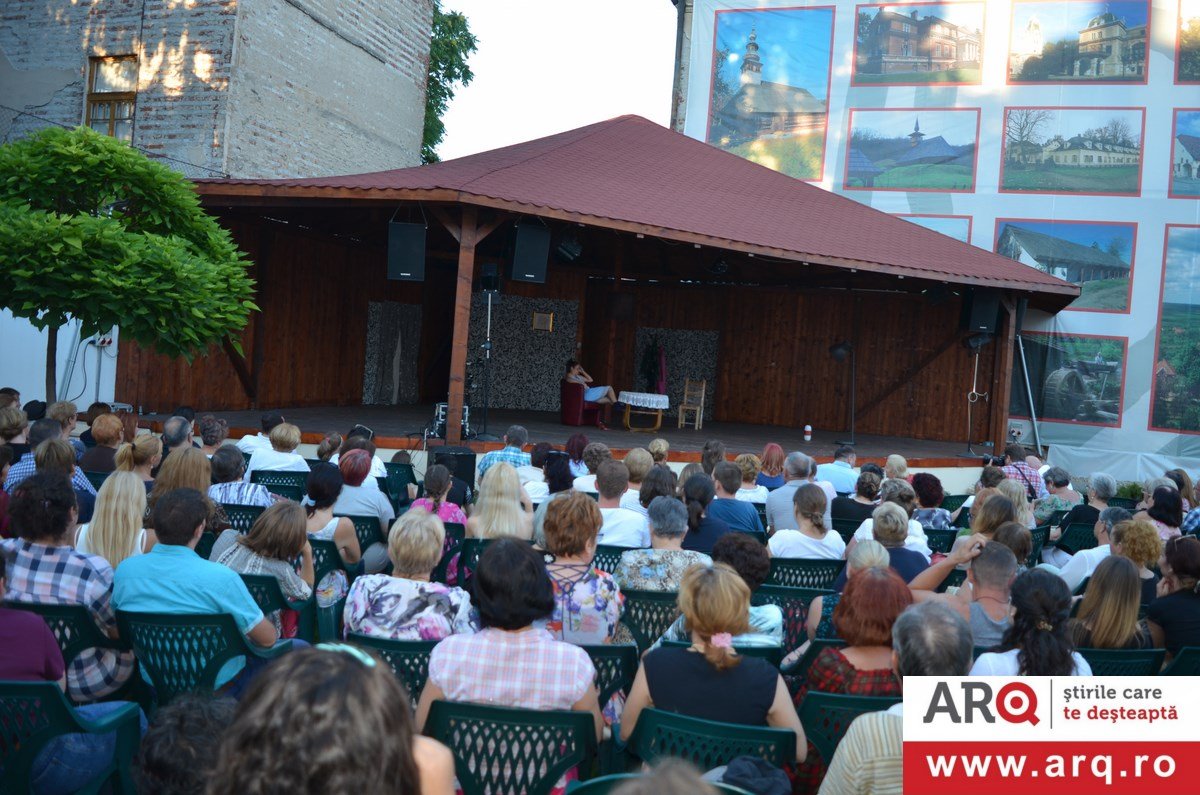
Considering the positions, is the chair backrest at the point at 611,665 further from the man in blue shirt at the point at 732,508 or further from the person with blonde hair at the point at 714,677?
the man in blue shirt at the point at 732,508

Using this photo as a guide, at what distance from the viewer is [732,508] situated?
5773 millimetres

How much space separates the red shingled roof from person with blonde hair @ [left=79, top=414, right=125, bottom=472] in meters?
4.22

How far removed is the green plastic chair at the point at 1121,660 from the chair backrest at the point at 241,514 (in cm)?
381

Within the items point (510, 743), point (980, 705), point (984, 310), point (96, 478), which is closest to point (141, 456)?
point (96, 478)

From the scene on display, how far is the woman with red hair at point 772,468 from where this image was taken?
300 inches

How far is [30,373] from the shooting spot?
535 inches

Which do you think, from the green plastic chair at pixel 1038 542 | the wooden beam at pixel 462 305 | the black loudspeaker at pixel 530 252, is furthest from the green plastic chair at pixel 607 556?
the black loudspeaker at pixel 530 252

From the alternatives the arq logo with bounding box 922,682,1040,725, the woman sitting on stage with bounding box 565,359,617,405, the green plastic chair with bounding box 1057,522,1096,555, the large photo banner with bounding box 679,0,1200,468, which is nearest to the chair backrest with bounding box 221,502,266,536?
the arq logo with bounding box 922,682,1040,725

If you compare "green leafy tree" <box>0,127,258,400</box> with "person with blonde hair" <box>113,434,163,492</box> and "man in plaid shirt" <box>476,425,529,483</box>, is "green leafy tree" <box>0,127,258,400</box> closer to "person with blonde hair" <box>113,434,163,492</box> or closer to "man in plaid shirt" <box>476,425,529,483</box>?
"person with blonde hair" <box>113,434,163,492</box>

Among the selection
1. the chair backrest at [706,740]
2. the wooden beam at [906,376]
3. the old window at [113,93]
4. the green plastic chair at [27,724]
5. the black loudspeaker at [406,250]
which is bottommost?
the green plastic chair at [27,724]

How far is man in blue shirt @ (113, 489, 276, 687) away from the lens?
339 centimetres

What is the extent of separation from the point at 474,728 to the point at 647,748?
45cm

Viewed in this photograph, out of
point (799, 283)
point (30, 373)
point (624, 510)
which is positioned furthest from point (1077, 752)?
point (799, 283)

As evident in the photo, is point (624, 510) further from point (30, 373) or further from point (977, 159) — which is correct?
point (977, 159)
